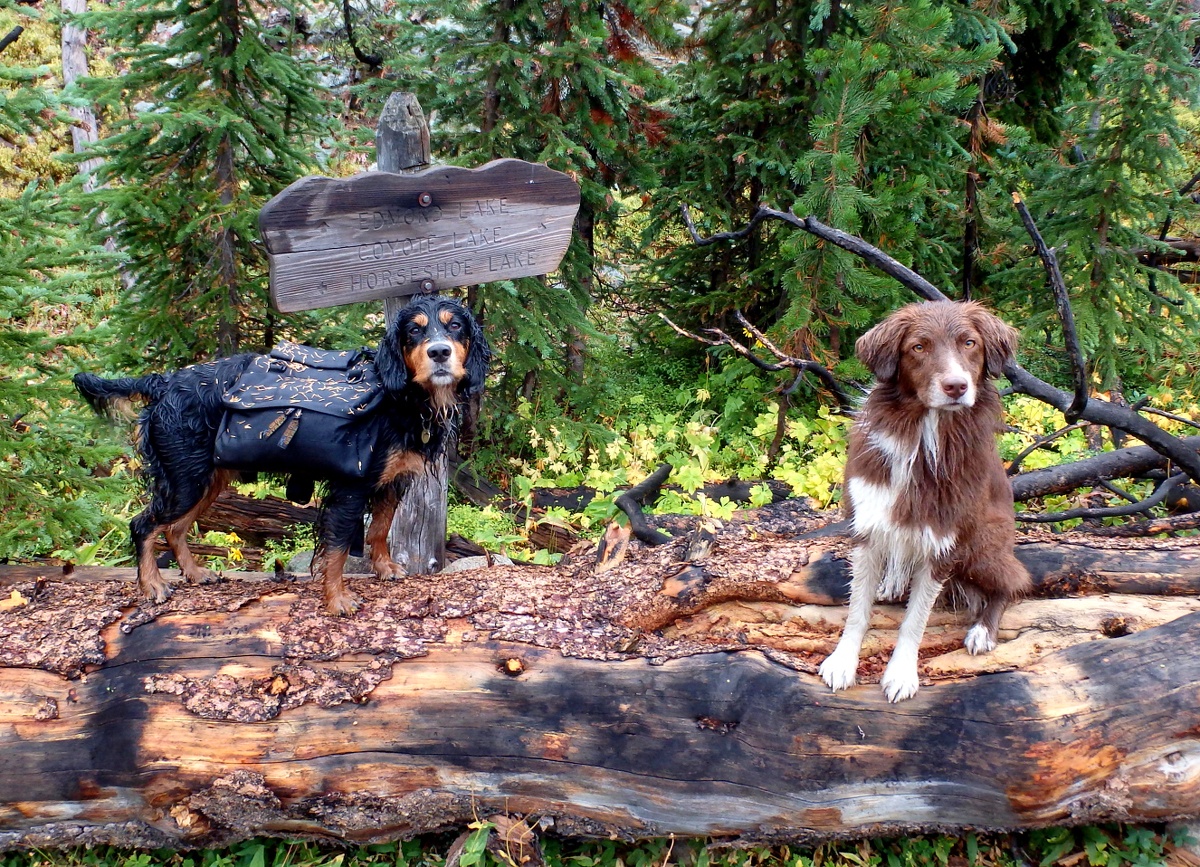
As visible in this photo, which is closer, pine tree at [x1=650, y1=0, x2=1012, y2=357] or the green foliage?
the green foliage

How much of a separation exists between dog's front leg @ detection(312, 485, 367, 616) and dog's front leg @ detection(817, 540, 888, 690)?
2226 mm

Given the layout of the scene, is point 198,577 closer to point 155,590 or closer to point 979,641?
point 155,590

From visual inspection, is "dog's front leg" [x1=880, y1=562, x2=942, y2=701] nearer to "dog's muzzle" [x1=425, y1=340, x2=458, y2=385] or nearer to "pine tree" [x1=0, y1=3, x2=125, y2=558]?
"dog's muzzle" [x1=425, y1=340, x2=458, y2=385]

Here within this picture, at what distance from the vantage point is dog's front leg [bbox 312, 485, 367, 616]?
3686 millimetres

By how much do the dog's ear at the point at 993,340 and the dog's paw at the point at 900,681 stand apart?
4.03ft

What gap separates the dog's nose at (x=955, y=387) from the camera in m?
2.63

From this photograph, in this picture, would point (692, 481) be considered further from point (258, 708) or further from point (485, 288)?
point (258, 708)

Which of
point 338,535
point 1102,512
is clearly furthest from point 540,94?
point 1102,512

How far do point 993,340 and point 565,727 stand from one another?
225 cm

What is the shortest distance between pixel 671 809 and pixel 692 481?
11.1ft

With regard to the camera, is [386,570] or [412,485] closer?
[386,570]

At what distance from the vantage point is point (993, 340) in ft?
9.26

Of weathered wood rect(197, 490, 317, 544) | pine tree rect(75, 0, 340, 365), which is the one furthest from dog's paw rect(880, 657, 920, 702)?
pine tree rect(75, 0, 340, 365)

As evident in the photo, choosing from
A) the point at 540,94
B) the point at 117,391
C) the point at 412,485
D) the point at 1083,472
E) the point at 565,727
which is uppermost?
the point at 540,94
